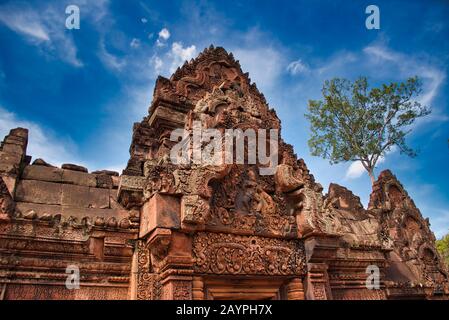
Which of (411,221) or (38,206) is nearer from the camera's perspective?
(38,206)

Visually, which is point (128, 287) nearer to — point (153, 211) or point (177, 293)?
point (177, 293)

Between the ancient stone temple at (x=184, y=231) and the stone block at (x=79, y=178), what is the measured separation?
22 mm

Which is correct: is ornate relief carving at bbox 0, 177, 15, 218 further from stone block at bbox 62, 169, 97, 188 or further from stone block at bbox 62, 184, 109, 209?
stone block at bbox 62, 169, 97, 188

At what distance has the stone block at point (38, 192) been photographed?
4746 millimetres

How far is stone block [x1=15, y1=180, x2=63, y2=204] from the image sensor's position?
4746 millimetres

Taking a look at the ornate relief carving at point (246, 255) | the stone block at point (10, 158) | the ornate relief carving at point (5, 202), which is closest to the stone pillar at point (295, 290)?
the ornate relief carving at point (246, 255)

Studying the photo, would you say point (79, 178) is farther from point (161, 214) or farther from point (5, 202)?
point (161, 214)

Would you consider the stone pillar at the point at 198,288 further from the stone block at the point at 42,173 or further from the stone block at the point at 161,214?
the stone block at the point at 42,173

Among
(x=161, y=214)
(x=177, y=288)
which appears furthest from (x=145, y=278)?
(x=161, y=214)

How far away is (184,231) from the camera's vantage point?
4.54 meters
